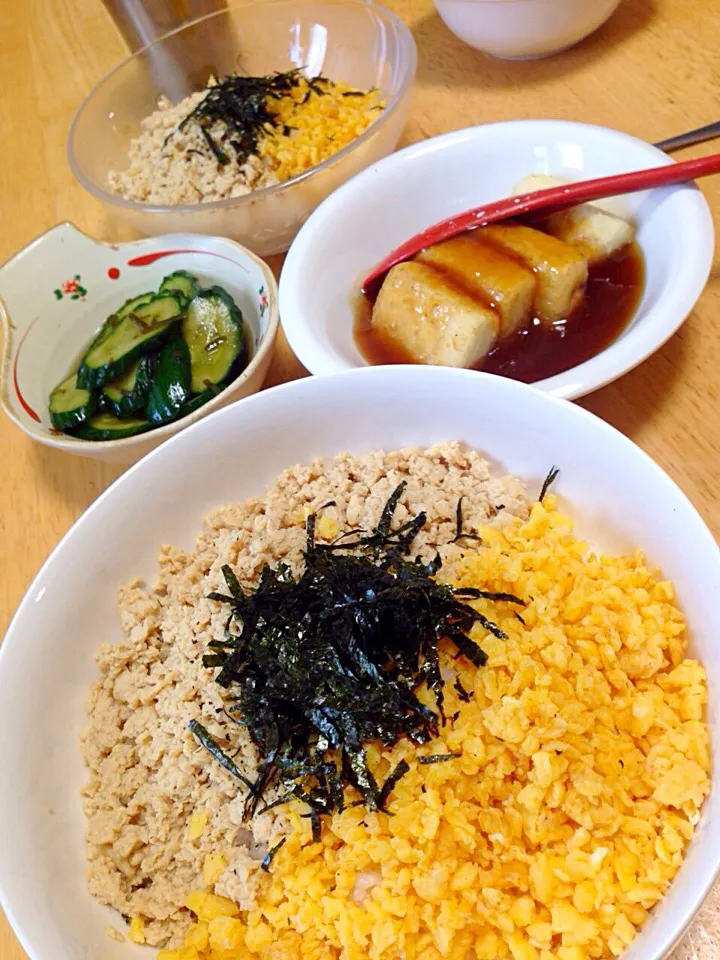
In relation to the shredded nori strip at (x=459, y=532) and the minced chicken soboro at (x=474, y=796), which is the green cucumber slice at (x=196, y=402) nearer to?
the minced chicken soboro at (x=474, y=796)

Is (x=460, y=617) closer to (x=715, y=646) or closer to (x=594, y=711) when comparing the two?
(x=594, y=711)

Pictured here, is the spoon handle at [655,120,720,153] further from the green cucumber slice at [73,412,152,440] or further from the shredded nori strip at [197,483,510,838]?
the green cucumber slice at [73,412,152,440]

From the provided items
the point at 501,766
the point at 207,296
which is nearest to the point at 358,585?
the point at 501,766

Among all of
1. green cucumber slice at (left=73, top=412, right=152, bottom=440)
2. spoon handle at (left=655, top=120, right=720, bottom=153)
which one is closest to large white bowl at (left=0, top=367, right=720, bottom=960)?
green cucumber slice at (left=73, top=412, right=152, bottom=440)

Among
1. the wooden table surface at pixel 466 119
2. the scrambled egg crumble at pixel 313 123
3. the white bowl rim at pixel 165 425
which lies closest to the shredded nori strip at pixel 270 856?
the wooden table surface at pixel 466 119

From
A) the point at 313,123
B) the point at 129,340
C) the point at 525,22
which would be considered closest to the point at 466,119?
the point at 525,22
